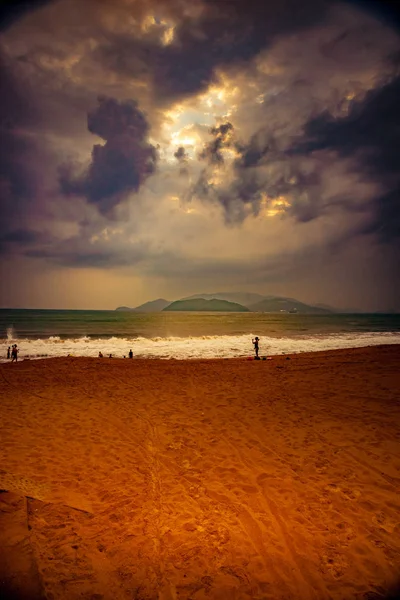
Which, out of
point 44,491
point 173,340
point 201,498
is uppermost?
point 44,491

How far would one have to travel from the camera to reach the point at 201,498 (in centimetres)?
586

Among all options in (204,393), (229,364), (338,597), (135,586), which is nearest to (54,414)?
(204,393)

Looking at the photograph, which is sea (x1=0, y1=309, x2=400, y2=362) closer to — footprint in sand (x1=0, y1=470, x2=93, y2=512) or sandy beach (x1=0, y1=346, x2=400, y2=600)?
sandy beach (x1=0, y1=346, x2=400, y2=600)

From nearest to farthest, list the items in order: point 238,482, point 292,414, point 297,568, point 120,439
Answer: point 297,568 → point 238,482 → point 120,439 → point 292,414

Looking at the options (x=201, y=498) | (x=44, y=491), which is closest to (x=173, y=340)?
(x=44, y=491)

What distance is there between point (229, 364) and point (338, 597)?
1787cm

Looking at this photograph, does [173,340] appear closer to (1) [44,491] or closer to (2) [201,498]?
(1) [44,491]

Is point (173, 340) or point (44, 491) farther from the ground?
point (44, 491)

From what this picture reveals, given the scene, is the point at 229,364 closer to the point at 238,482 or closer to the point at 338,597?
the point at 238,482

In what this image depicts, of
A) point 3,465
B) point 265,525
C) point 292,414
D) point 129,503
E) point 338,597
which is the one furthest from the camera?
point 292,414

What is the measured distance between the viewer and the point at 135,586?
12.9 feet

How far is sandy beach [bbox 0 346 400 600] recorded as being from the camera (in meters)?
4.04

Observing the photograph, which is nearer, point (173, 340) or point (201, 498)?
point (201, 498)

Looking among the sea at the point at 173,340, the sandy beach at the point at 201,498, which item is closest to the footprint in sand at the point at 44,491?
the sandy beach at the point at 201,498
